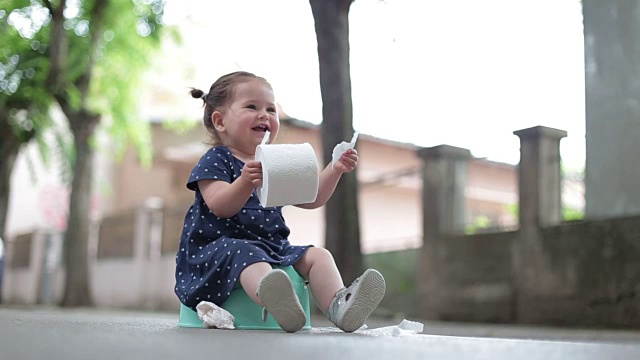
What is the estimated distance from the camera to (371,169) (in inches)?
752

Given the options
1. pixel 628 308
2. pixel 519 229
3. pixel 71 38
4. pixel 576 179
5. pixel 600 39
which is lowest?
pixel 628 308

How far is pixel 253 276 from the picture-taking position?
3105 millimetres

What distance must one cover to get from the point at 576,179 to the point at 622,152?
94cm

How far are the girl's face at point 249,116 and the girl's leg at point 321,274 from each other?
0.55 meters

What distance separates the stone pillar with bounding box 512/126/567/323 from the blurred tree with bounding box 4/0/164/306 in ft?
22.5

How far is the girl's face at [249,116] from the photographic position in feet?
11.7

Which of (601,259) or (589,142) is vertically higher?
(589,142)

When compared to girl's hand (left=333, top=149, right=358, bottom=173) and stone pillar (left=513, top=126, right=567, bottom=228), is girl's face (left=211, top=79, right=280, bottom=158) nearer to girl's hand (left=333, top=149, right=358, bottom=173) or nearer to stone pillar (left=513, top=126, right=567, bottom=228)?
girl's hand (left=333, top=149, right=358, bottom=173)

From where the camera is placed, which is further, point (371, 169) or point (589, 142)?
point (371, 169)

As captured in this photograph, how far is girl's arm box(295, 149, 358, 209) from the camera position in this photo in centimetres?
336

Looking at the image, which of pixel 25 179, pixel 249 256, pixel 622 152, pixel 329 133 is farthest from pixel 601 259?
pixel 25 179

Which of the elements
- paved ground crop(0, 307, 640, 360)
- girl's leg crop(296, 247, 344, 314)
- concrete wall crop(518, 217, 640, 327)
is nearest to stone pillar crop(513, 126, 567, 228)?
concrete wall crop(518, 217, 640, 327)

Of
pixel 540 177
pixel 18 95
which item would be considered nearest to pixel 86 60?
pixel 18 95

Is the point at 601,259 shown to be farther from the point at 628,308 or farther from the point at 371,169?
the point at 371,169
